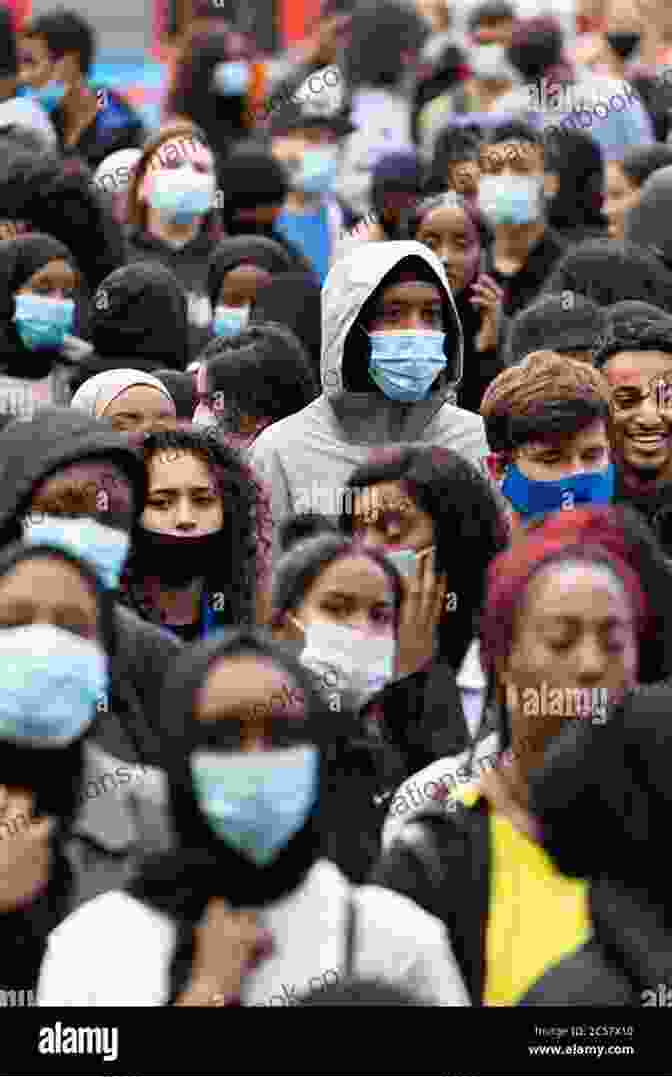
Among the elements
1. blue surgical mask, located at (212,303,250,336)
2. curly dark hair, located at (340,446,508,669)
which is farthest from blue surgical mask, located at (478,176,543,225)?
curly dark hair, located at (340,446,508,669)

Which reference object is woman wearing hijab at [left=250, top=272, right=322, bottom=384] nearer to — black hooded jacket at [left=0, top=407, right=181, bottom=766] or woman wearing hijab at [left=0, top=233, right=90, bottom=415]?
woman wearing hijab at [left=0, top=233, right=90, bottom=415]

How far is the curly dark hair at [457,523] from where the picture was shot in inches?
274

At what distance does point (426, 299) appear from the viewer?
834 cm

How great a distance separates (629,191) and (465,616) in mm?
5387

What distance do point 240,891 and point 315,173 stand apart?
820 cm

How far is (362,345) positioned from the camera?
8.32m

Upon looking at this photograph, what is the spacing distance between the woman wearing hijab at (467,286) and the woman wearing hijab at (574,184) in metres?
1.55

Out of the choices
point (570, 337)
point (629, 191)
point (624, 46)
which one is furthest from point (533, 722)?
point (624, 46)

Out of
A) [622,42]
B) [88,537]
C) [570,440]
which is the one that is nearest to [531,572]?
[88,537]

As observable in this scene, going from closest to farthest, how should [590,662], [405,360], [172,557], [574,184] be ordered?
[590,662] < [172,557] < [405,360] < [574,184]

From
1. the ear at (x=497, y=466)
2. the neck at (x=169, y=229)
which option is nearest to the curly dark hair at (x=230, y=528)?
the ear at (x=497, y=466)

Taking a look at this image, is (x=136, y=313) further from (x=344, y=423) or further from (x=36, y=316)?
(x=344, y=423)

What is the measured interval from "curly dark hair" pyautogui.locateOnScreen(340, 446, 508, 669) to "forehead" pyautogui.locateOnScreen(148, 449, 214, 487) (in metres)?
0.47

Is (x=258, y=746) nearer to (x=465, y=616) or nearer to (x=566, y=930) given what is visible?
(x=566, y=930)
